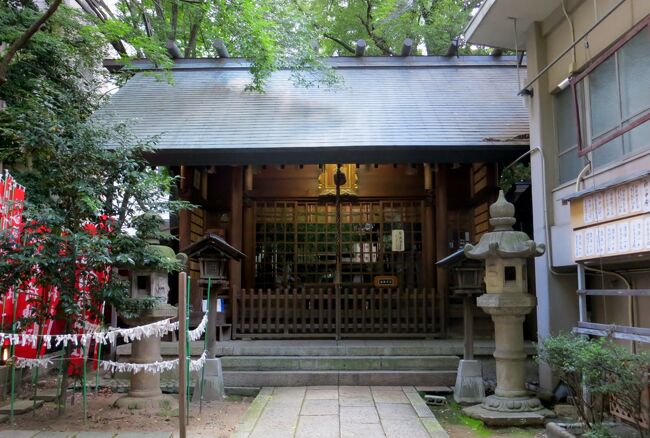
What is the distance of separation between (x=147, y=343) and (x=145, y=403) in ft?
2.68

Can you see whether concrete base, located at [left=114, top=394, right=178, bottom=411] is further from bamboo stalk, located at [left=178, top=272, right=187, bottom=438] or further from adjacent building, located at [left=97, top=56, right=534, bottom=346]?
adjacent building, located at [left=97, top=56, right=534, bottom=346]

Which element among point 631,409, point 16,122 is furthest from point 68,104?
point 631,409

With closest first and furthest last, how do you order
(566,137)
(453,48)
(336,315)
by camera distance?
(566,137) → (336,315) → (453,48)

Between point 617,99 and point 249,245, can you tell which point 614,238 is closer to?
point 617,99

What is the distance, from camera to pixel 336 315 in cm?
1002

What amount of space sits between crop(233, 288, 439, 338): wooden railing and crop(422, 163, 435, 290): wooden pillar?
1448 millimetres

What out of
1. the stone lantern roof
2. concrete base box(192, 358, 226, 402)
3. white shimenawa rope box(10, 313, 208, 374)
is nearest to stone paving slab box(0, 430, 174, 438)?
white shimenawa rope box(10, 313, 208, 374)

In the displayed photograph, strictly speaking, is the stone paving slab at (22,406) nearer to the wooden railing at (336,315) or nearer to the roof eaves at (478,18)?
the wooden railing at (336,315)

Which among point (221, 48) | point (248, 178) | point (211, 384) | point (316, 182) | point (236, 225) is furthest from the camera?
point (221, 48)

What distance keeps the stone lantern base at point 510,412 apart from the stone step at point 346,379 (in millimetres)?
1403

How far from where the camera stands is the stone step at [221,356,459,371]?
27.9 ft

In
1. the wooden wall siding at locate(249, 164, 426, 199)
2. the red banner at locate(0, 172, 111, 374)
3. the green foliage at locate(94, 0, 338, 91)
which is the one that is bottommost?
the red banner at locate(0, 172, 111, 374)

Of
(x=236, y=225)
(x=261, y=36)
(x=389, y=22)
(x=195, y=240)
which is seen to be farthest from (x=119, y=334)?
(x=389, y=22)

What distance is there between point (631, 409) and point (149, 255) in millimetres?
5795
